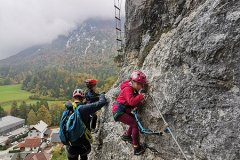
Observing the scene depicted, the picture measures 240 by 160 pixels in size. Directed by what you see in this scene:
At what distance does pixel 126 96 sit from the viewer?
8594 millimetres

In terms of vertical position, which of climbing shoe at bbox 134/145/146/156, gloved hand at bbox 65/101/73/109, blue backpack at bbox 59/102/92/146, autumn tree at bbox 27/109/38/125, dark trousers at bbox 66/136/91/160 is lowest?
autumn tree at bbox 27/109/38/125

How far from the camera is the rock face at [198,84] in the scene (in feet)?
21.5

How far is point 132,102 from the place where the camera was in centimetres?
845

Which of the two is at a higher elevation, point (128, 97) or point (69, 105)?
point (128, 97)

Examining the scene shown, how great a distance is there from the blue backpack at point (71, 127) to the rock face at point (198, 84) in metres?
1.61

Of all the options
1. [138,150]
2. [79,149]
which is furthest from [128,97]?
[79,149]

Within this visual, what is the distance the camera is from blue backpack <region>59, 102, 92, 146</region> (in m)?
9.41

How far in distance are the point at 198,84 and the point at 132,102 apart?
1995 millimetres

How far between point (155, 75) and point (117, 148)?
3002mm

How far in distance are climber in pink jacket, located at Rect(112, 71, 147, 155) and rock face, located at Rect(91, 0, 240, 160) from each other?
1.05 feet

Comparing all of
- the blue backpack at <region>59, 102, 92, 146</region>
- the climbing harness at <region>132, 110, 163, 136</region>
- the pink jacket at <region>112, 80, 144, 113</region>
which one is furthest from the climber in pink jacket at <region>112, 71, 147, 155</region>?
the blue backpack at <region>59, 102, 92, 146</region>

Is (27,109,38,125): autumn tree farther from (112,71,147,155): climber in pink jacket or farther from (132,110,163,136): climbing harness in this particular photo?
(132,110,163,136): climbing harness

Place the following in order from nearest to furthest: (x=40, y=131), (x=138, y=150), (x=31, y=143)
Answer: (x=138, y=150) < (x=31, y=143) < (x=40, y=131)

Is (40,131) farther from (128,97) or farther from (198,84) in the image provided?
(198,84)
